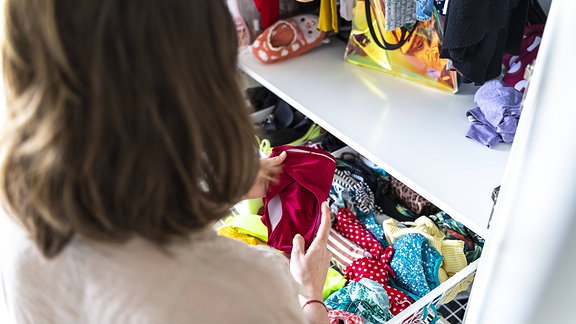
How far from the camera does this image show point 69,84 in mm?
440

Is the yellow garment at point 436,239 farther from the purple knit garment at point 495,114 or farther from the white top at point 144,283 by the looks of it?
the white top at point 144,283

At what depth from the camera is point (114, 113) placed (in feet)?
1.46

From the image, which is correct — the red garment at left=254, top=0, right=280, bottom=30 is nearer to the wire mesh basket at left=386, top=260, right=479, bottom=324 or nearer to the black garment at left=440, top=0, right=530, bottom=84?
the black garment at left=440, top=0, right=530, bottom=84

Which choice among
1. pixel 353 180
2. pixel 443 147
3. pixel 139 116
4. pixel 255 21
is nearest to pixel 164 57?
pixel 139 116

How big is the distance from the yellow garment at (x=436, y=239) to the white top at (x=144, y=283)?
0.66 meters

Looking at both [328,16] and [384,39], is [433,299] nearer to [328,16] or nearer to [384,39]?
[384,39]

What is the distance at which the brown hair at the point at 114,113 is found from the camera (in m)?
0.43

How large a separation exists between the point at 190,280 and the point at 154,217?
7cm

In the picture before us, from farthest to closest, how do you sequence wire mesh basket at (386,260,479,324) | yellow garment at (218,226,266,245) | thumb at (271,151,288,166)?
yellow garment at (218,226,266,245), thumb at (271,151,288,166), wire mesh basket at (386,260,479,324)

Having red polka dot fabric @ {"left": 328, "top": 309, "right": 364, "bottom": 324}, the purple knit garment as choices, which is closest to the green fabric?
red polka dot fabric @ {"left": 328, "top": 309, "right": 364, "bottom": 324}

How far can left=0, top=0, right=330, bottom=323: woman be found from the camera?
438 mm

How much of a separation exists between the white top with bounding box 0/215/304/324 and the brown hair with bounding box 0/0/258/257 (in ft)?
0.08

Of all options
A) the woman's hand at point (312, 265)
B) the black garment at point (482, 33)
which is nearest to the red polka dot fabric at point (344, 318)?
the woman's hand at point (312, 265)

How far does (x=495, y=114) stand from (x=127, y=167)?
0.85 metres
